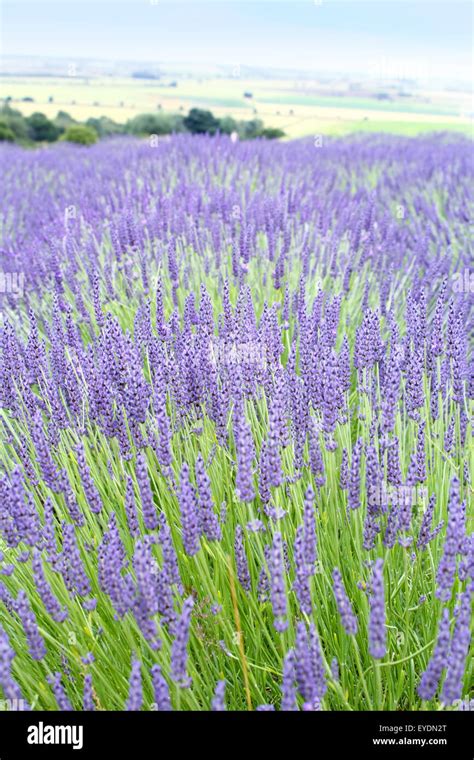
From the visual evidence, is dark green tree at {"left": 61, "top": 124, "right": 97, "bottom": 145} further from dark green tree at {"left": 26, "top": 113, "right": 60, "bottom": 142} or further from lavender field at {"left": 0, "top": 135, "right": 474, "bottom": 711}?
lavender field at {"left": 0, "top": 135, "right": 474, "bottom": 711}

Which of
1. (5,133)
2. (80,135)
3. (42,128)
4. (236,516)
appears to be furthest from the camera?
(42,128)

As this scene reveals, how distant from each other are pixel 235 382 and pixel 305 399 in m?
0.23

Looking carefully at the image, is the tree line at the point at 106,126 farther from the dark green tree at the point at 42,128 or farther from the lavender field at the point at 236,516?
the lavender field at the point at 236,516

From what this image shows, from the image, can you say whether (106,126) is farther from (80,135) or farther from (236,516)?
(236,516)

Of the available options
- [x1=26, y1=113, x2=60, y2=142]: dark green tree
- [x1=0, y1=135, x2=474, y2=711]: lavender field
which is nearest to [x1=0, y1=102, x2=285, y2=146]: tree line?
[x1=26, y1=113, x2=60, y2=142]: dark green tree

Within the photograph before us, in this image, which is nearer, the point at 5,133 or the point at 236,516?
the point at 236,516

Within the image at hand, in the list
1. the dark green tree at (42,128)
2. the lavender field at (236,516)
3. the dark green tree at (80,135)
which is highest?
the dark green tree at (42,128)

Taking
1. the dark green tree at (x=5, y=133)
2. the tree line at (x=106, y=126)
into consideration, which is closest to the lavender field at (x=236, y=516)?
the tree line at (x=106, y=126)

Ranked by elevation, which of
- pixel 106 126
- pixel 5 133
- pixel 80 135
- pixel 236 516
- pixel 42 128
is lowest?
pixel 236 516

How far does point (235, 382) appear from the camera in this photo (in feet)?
6.75

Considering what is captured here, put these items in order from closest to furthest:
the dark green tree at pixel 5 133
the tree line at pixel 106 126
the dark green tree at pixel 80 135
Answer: the dark green tree at pixel 80 135
the tree line at pixel 106 126
the dark green tree at pixel 5 133

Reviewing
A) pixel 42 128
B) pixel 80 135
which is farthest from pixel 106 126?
pixel 80 135

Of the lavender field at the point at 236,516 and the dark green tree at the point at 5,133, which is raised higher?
the dark green tree at the point at 5,133
